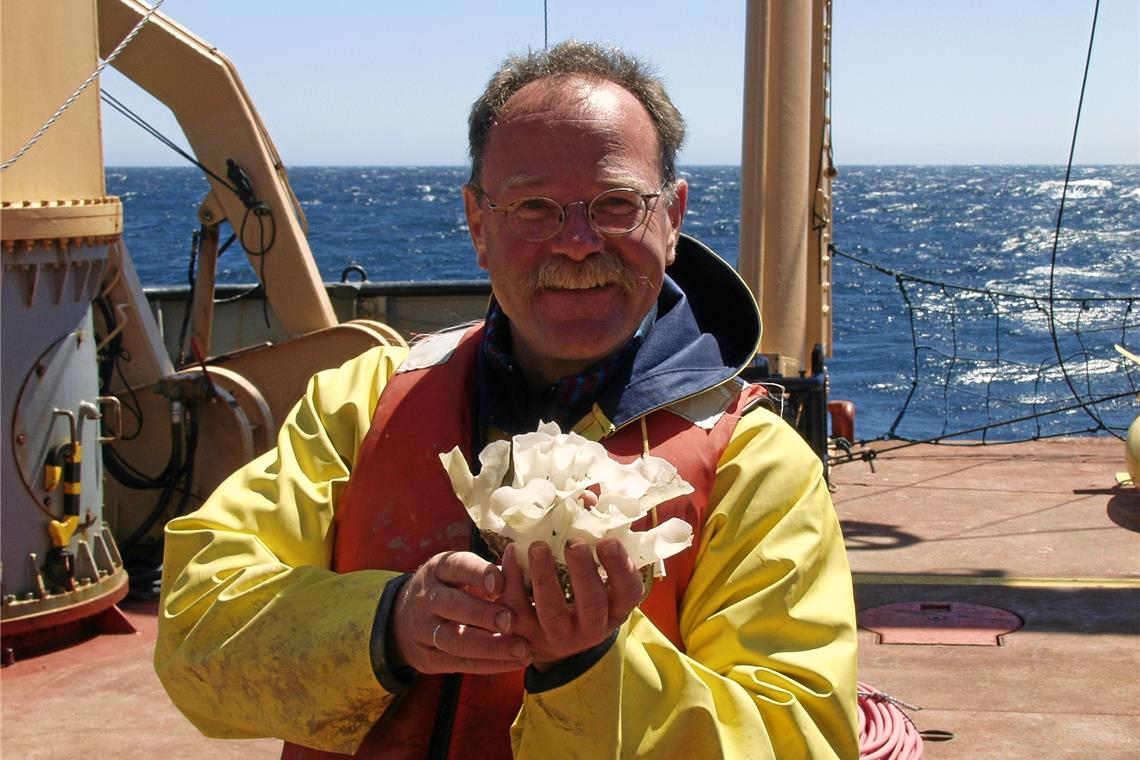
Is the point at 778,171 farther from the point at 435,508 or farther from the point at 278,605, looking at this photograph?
the point at 278,605

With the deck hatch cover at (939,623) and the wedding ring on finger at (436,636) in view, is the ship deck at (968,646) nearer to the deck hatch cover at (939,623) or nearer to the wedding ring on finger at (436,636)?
the deck hatch cover at (939,623)

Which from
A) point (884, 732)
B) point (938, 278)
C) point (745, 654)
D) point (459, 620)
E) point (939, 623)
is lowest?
point (938, 278)

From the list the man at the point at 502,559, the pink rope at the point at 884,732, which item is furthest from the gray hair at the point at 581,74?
the pink rope at the point at 884,732

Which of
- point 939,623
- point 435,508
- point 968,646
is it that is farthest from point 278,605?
point 939,623

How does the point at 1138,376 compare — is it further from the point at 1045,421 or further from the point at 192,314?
the point at 192,314

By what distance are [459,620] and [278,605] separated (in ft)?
1.21

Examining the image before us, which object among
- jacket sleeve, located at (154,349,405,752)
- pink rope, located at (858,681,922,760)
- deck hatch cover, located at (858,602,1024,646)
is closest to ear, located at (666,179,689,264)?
jacket sleeve, located at (154,349,405,752)

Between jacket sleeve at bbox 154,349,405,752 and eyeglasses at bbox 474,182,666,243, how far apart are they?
0.46 m

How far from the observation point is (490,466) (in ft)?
5.41

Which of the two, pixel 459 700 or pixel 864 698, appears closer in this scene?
pixel 459 700

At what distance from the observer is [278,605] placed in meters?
1.88

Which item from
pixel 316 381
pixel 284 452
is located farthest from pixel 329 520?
pixel 316 381

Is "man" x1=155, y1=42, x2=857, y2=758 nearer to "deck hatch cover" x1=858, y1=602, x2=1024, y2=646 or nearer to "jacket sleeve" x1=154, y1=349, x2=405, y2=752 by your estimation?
"jacket sleeve" x1=154, y1=349, x2=405, y2=752

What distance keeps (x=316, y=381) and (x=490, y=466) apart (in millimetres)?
699
